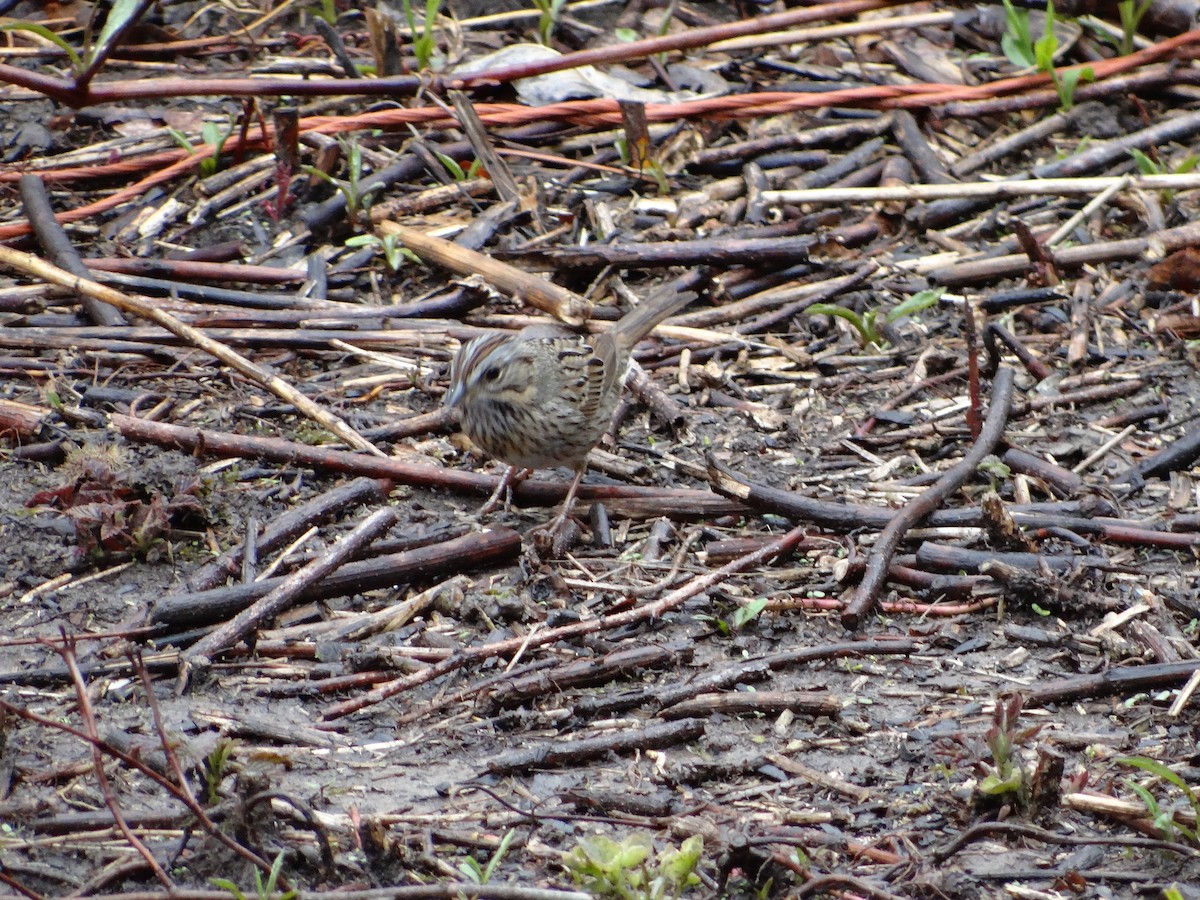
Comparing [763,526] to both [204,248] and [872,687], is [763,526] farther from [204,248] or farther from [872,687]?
[204,248]

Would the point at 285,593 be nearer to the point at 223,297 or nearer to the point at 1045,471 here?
the point at 223,297

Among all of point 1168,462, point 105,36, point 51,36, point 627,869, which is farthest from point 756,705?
point 105,36

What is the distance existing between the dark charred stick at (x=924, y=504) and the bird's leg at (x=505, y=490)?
4.61 ft

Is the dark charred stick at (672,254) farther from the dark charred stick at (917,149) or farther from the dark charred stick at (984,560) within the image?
the dark charred stick at (984,560)

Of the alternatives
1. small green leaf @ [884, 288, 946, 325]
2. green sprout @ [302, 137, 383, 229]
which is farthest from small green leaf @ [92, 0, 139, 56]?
small green leaf @ [884, 288, 946, 325]

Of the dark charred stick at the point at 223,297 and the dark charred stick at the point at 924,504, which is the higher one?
the dark charred stick at the point at 223,297

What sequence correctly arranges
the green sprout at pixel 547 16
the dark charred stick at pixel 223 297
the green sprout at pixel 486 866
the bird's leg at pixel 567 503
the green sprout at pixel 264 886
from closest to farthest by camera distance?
the green sprout at pixel 264 886 → the green sprout at pixel 486 866 → the bird's leg at pixel 567 503 → the dark charred stick at pixel 223 297 → the green sprout at pixel 547 16

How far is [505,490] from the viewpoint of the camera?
5141 mm

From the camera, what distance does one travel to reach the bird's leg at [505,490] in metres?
5.00

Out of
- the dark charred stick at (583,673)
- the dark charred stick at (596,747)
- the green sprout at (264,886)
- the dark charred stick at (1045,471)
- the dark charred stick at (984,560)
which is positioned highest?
the green sprout at (264,886)

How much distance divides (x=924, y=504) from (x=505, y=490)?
156 centimetres

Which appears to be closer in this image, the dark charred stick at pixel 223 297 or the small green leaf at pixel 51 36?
the dark charred stick at pixel 223 297

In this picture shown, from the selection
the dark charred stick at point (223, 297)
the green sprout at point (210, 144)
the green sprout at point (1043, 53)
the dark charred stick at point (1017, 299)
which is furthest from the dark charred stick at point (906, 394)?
the green sprout at point (210, 144)

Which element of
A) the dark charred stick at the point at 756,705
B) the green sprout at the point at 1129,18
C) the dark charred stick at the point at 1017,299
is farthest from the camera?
the green sprout at the point at 1129,18
